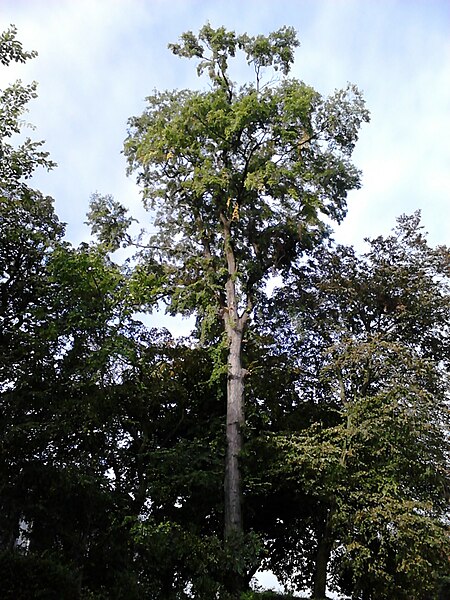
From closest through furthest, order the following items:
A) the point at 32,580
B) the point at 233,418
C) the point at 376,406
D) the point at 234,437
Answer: the point at 32,580
the point at 234,437
the point at 233,418
the point at 376,406

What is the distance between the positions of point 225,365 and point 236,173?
414 centimetres

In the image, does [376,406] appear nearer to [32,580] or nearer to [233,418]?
[233,418]

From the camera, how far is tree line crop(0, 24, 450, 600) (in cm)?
1055

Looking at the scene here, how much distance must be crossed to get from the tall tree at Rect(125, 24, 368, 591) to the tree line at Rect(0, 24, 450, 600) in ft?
0.16

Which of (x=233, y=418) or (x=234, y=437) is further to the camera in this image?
(x=233, y=418)

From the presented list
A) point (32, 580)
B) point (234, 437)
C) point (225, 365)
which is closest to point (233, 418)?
point (234, 437)

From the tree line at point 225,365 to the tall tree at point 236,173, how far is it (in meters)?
0.05

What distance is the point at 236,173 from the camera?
11961 millimetres

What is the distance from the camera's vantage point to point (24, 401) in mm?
11180

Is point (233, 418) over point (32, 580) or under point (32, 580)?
over

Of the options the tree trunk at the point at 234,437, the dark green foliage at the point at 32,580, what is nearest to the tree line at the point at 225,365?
the tree trunk at the point at 234,437

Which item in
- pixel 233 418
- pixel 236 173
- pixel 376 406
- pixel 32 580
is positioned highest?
pixel 236 173

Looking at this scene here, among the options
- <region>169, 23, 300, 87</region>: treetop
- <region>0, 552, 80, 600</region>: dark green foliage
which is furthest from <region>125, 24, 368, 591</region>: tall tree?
<region>0, 552, 80, 600</region>: dark green foliage

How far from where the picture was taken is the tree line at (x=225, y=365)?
10.5m
